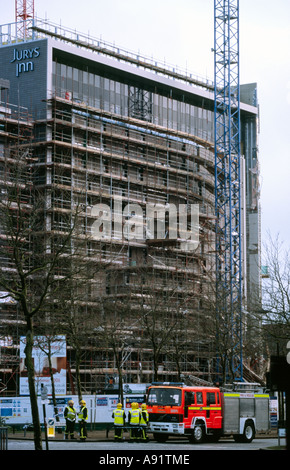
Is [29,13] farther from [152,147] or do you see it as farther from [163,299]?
[163,299]

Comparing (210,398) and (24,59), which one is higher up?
(24,59)

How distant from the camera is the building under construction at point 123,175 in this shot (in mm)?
73375

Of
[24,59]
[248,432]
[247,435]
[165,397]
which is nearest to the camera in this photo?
[165,397]

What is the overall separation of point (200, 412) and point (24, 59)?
51.4 metres

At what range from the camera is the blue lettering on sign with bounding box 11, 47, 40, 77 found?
8356cm

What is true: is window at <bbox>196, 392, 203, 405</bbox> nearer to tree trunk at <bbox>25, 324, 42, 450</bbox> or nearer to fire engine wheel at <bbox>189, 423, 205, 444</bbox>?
fire engine wheel at <bbox>189, 423, 205, 444</bbox>

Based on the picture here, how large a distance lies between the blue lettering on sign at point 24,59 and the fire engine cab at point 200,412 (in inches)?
1874

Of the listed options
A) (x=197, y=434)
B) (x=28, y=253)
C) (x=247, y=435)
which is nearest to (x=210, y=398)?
(x=197, y=434)

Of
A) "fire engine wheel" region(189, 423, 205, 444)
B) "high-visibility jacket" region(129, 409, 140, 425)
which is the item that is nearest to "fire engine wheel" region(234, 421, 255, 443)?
"fire engine wheel" region(189, 423, 205, 444)

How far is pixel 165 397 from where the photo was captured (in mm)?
40281

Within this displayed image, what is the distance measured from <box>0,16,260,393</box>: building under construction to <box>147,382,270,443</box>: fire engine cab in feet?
74.0

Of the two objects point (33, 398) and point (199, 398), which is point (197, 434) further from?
point (33, 398)

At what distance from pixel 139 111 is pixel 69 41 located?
10.4 meters

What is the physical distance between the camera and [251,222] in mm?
117188
